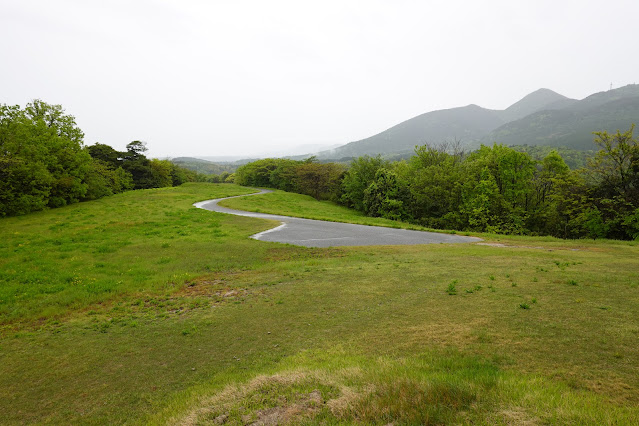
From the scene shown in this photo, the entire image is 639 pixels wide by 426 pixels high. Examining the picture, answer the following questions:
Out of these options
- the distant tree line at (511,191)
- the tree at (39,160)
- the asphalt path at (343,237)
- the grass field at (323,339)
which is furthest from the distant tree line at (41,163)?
the distant tree line at (511,191)

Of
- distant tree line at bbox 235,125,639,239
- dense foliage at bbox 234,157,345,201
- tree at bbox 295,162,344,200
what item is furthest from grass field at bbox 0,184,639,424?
dense foliage at bbox 234,157,345,201

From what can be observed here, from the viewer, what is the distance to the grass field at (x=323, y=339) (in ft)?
15.3

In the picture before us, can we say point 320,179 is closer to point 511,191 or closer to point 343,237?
point 511,191

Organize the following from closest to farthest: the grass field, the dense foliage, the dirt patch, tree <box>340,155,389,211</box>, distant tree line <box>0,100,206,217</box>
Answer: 1. the grass field
2. the dirt patch
3. distant tree line <box>0,100,206,217</box>
4. tree <box>340,155,389,211</box>
5. the dense foliage

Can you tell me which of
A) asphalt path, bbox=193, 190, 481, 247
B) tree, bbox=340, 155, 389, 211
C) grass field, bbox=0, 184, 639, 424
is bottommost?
asphalt path, bbox=193, 190, 481, 247

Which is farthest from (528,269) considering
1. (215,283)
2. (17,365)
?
(17,365)

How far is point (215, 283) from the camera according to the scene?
1386 centimetres

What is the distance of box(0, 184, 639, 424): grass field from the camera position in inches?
183

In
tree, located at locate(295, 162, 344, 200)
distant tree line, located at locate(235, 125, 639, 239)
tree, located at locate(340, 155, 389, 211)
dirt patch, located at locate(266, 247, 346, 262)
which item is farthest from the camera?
tree, located at locate(295, 162, 344, 200)

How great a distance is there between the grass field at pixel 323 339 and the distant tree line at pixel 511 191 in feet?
61.8

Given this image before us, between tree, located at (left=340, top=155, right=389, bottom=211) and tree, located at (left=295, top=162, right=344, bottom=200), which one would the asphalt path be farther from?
tree, located at (left=295, top=162, right=344, bottom=200)

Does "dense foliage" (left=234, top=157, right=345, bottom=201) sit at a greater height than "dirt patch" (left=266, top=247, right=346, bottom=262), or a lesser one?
greater

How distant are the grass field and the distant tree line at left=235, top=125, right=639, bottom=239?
61.8ft

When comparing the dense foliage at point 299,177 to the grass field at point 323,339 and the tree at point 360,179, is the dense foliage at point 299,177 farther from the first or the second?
the grass field at point 323,339
